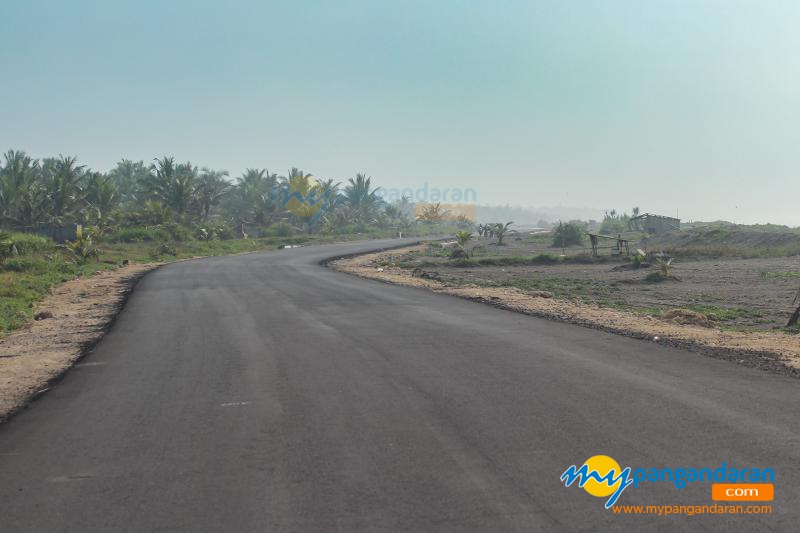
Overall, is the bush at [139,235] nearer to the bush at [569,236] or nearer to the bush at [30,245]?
the bush at [30,245]

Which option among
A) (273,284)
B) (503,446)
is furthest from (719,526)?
(273,284)

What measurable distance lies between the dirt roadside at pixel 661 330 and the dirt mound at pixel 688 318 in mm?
277

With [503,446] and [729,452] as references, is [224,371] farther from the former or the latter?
[729,452]

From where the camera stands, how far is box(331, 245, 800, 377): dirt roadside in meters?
9.42

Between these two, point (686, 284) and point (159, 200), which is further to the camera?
point (159, 200)

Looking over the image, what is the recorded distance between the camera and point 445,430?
601cm

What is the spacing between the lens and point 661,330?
483 inches

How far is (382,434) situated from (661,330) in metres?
8.24

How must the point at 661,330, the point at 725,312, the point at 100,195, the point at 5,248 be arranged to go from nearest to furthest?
the point at 661,330, the point at 725,312, the point at 5,248, the point at 100,195

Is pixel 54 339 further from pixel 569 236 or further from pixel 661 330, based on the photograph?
pixel 569 236

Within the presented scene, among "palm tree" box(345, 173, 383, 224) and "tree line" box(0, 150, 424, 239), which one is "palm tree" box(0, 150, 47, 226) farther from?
"palm tree" box(345, 173, 383, 224)

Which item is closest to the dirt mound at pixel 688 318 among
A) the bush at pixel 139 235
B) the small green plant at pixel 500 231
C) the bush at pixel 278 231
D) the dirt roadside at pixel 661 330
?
the dirt roadside at pixel 661 330

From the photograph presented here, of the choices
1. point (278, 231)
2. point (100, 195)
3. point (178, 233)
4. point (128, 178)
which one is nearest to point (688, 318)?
point (178, 233)

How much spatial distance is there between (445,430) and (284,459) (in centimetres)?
156
